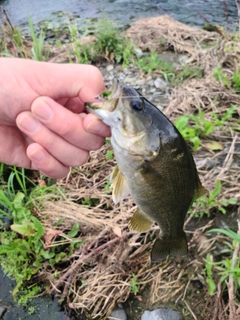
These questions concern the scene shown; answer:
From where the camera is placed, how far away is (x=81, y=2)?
9.67m

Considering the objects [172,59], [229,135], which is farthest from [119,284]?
[172,59]

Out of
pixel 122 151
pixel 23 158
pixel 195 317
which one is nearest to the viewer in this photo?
pixel 122 151

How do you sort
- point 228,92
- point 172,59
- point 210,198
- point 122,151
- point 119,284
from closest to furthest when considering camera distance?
point 122,151
point 119,284
point 210,198
point 228,92
point 172,59

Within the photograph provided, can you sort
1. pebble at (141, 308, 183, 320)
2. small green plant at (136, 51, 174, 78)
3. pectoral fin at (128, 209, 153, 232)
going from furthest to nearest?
small green plant at (136, 51, 174, 78) < pebble at (141, 308, 183, 320) < pectoral fin at (128, 209, 153, 232)

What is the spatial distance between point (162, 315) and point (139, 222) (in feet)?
2.90

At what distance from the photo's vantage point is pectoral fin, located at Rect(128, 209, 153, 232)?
200cm

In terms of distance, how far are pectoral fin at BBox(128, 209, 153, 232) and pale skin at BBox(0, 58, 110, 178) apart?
1.49 feet

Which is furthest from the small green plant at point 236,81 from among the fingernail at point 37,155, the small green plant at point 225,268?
the fingernail at point 37,155

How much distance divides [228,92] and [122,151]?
2.95m

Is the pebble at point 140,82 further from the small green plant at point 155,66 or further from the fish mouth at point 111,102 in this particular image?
the fish mouth at point 111,102

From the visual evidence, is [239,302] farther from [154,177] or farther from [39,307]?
[39,307]

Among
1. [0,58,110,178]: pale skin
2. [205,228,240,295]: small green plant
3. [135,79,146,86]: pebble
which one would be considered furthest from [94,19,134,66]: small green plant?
[0,58,110,178]: pale skin

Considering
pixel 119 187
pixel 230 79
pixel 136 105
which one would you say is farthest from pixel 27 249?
pixel 230 79

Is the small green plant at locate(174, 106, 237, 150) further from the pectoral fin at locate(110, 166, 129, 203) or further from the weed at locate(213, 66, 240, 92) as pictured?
the pectoral fin at locate(110, 166, 129, 203)
